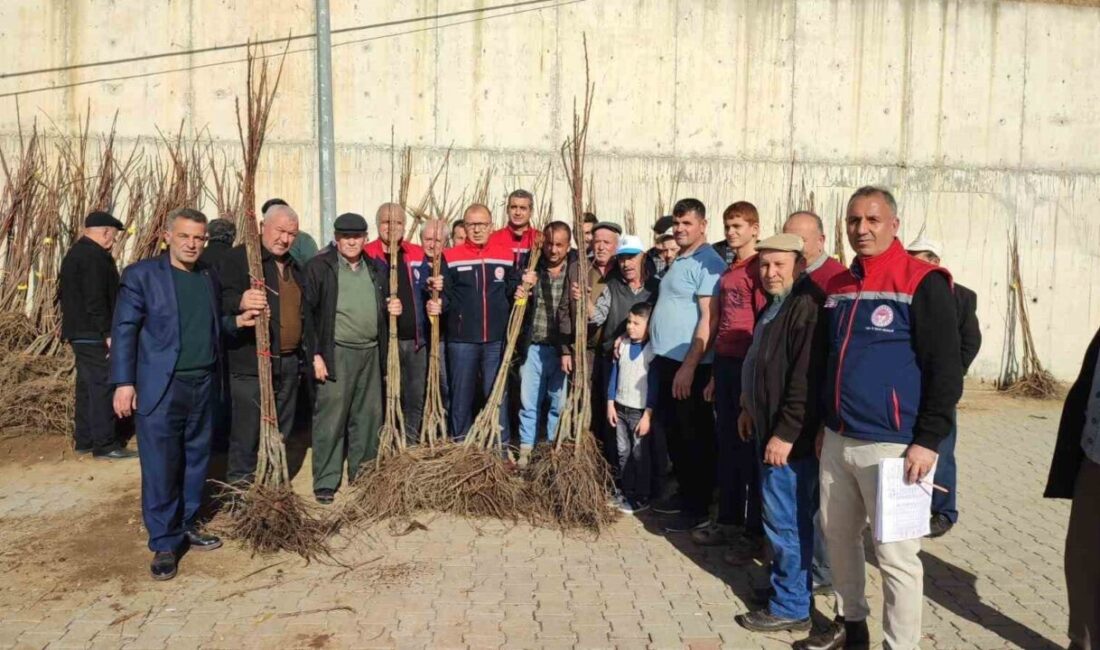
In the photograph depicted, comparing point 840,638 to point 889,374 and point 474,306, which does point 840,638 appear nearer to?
point 889,374

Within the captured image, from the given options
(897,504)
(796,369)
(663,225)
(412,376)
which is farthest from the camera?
(663,225)

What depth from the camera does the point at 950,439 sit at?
4477mm

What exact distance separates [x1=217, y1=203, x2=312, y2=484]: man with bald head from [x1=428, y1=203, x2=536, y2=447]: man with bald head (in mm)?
917

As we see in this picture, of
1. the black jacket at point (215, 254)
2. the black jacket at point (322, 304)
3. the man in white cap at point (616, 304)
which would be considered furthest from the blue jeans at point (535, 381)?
the black jacket at point (215, 254)

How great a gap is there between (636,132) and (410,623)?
216 inches

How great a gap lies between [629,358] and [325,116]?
325cm

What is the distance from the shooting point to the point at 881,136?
8070 mm

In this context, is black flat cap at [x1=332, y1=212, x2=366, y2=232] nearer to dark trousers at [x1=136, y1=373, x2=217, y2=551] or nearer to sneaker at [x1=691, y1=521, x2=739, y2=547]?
dark trousers at [x1=136, y1=373, x2=217, y2=551]

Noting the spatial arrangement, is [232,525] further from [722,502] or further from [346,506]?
[722,502]

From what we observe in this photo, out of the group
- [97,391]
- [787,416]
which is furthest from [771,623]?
[97,391]

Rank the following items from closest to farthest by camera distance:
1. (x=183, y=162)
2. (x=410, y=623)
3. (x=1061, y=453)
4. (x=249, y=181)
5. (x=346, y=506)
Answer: (x=1061, y=453) < (x=410, y=623) < (x=249, y=181) < (x=346, y=506) < (x=183, y=162)

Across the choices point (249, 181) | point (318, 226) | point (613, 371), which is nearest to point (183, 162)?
point (318, 226)

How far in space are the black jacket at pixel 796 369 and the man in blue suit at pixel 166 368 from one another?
2.54 metres

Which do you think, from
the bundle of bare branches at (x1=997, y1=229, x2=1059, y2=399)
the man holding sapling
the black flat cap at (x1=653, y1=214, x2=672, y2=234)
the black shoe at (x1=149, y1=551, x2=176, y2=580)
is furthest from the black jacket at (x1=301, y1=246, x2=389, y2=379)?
the bundle of bare branches at (x1=997, y1=229, x2=1059, y2=399)
